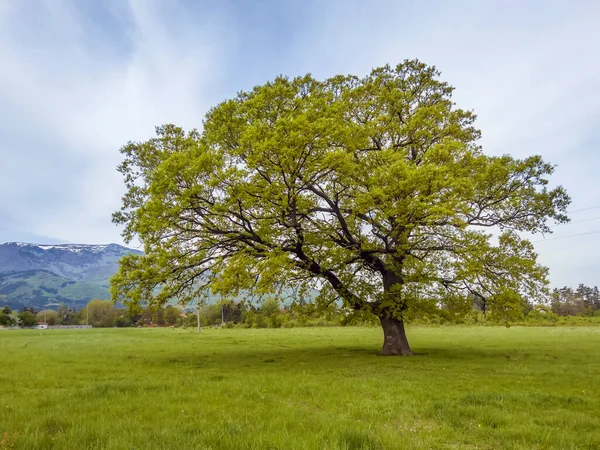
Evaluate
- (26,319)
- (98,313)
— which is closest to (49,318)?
(98,313)

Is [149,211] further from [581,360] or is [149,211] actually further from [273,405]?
[581,360]

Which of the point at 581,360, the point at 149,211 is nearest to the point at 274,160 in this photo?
the point at 149,211

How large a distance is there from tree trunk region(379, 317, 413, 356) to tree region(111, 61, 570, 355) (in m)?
0.09

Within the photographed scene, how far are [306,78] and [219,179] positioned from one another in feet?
31.3

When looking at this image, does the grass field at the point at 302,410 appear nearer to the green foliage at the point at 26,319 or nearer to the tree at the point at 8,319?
the tree at the point at 8,319

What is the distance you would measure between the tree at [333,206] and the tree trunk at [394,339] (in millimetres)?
89

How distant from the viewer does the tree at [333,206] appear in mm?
17500

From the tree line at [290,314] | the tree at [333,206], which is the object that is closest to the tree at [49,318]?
the tree line at [290,314]

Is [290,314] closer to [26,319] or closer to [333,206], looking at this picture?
[333,206]

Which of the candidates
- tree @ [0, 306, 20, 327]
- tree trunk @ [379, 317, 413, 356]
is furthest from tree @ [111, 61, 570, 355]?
tree @ [0, 306, 20, 327]

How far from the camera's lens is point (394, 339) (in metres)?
22.5

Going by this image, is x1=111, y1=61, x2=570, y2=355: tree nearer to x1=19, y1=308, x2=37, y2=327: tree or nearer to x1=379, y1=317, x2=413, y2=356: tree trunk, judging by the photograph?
x1=379, y1=317, x2=413, y2=356: tree trunk

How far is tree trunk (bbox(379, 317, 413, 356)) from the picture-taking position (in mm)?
22297

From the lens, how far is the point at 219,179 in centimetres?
1702
